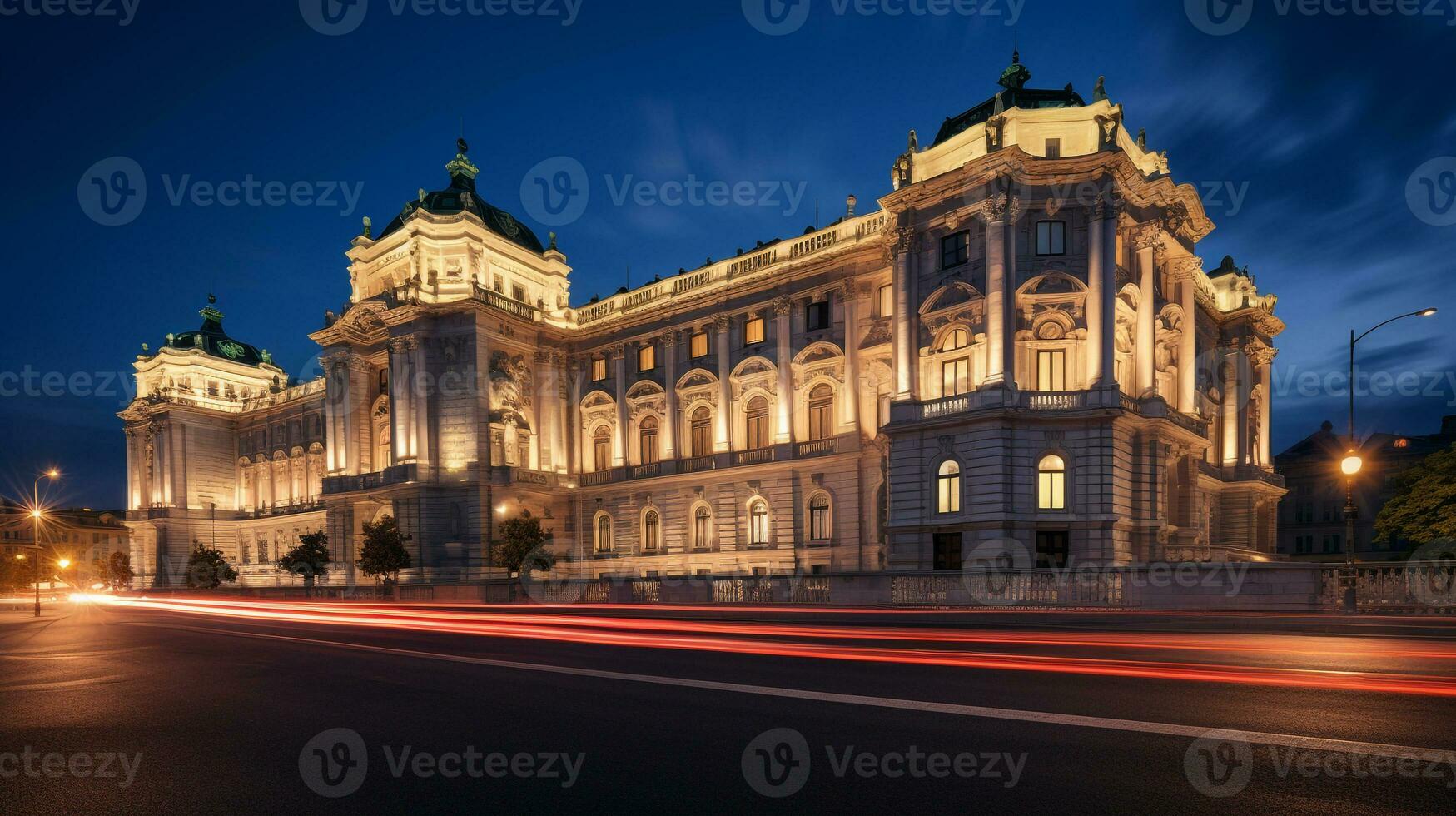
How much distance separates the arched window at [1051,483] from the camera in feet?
91.6

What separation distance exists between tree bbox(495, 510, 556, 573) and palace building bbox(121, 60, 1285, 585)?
6.63ft

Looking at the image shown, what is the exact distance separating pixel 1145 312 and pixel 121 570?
3331 inches

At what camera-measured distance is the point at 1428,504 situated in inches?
1339

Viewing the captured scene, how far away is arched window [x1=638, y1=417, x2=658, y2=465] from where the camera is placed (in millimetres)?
43466

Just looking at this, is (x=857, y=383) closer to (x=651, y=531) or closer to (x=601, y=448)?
(x=651, y=531)

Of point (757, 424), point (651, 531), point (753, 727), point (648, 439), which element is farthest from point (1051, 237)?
point (753, 727)

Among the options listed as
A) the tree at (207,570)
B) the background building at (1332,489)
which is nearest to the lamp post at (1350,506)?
the background building at (1332,489)

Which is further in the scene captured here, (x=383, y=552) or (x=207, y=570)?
(x=207, y=570)

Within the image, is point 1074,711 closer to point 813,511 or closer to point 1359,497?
point 813,511

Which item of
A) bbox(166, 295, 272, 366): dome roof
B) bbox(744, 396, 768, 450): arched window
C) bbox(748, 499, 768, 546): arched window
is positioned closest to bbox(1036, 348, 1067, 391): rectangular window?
bbox(744, 396, 768, 450): arched window

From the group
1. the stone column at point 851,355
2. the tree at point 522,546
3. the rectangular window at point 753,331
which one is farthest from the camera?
the rectangular window at point 753,331

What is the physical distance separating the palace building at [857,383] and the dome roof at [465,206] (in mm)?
339

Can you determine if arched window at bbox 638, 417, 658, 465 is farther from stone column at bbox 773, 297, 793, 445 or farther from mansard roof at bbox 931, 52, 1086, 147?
mansard roof at bbox 931, 52, 1086, 147

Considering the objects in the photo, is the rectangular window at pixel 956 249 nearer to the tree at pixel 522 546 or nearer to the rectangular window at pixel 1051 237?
the rectangular window at pixel 1051 237
